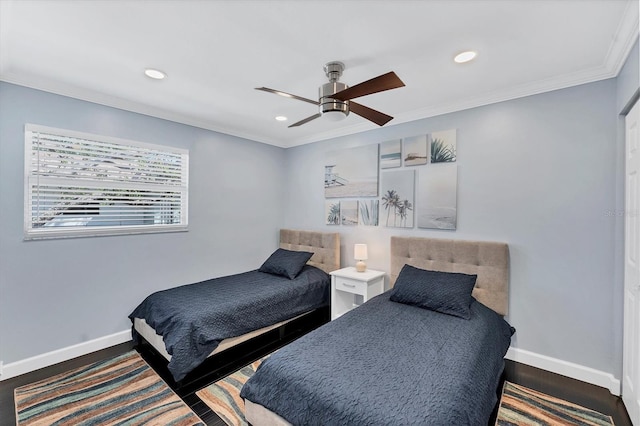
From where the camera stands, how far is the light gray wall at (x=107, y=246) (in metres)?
2.43

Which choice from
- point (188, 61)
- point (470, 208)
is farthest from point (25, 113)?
point (470, 208)

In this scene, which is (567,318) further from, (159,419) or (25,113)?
(25,113)

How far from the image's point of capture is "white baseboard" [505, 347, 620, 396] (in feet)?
7.41

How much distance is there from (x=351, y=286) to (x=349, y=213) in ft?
3.31

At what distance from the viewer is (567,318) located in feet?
8.03

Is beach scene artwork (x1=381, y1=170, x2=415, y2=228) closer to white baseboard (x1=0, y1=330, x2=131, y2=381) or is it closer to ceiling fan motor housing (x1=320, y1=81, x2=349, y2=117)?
ceiling fan motor housing (x1=320, y1=81, x2=349, y2=117)

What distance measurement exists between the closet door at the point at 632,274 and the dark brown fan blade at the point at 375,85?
1.63m

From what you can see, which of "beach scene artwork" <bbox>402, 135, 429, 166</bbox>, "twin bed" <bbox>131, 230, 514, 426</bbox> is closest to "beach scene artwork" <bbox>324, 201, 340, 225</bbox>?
"twin bed" <bbox>131, 230, 514, 426</bbox>

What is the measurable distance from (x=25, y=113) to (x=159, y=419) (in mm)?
2771

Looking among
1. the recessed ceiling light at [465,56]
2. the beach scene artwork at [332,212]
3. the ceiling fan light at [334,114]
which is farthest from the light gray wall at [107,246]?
the recessed ceiling light at [465,56]

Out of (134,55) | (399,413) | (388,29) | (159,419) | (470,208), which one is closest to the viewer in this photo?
(399,413)

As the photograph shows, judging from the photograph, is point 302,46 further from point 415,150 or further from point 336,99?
point 415,150

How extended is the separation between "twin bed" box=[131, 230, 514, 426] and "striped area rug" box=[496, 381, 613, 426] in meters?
0.29

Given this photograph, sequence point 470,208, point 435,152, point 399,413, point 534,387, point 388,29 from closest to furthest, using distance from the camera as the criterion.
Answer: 1. point 399,413
2. point 388,29
3. point 534,387
4. point 470,208
5. point 435,152
